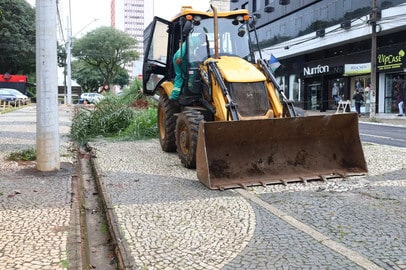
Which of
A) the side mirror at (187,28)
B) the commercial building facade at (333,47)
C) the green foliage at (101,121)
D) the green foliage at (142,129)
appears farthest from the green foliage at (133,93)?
the side mirror at (187,28)

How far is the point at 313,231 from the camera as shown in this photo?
439 cm

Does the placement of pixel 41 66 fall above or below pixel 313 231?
above

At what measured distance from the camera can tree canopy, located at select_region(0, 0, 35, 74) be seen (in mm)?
47906

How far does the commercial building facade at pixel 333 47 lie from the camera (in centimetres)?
2630

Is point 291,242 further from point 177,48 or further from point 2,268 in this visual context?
point 177,48

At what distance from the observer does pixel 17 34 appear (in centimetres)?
4853

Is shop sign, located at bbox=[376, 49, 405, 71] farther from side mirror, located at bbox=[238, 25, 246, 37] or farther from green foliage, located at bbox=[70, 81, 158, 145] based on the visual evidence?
side mirror, located at bbox=[238, 25, 246, 37]

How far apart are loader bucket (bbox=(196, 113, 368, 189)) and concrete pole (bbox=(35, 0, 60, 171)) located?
8.59 feet

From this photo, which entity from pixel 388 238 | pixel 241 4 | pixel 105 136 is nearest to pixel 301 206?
pixel 388 238

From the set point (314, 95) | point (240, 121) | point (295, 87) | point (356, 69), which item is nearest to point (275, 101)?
point (240, 121)

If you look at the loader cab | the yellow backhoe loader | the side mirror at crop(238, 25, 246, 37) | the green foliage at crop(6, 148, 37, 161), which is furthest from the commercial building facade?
the green foliage at crop(6, 148, 37, 161)

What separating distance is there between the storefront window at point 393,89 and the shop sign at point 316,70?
6289 mm

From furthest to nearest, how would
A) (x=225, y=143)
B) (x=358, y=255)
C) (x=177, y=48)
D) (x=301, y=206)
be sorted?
(x=177, y=48) < (x=225, y=143) < (x=301, y=206) < (x=358, y=255)

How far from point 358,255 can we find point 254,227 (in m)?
1.12
